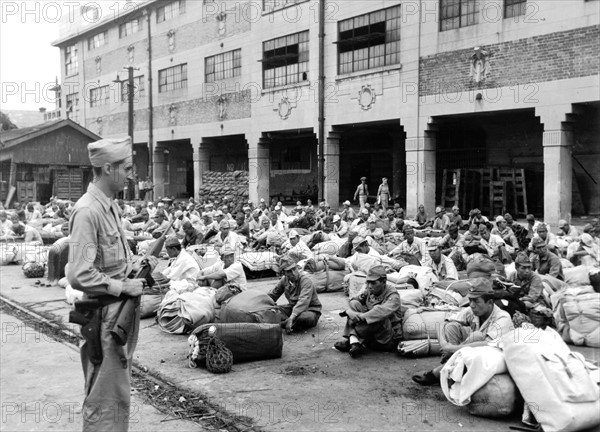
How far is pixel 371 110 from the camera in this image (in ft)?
69.2

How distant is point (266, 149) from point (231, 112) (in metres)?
3.05

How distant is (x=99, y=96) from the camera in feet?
132

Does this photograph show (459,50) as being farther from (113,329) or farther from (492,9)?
(113,329)

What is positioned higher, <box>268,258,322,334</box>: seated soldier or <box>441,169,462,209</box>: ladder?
<box>441,169,462,209</box>: ladder

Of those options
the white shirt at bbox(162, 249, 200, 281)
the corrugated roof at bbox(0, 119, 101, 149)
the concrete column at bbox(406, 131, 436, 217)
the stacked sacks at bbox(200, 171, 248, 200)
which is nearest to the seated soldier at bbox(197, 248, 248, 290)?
the white shirt at bbox(162, 249, 200, 281)

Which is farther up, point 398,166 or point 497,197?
point 398,166

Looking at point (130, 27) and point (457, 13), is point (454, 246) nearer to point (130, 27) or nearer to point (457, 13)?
point (457, 13)

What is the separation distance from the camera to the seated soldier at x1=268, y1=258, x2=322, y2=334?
779 centimetres

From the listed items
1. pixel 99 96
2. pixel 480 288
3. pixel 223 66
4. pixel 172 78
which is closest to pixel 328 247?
pixel 480 288

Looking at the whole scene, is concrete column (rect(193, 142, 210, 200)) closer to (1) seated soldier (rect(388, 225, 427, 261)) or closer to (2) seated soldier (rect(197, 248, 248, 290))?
(1) seated soldier (rect(388, 225, 427, 261))

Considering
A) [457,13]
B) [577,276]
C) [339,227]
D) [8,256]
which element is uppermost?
[457,13]

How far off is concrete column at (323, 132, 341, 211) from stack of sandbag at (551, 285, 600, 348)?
15.9m

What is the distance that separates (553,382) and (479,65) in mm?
14706

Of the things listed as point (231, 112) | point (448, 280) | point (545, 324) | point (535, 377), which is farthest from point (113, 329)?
point (231, 112)
